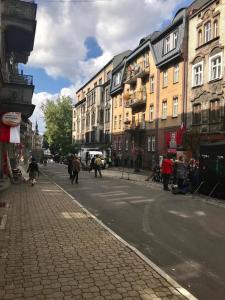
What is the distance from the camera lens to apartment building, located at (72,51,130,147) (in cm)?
6401

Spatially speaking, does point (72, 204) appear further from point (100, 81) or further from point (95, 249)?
point (100, 81)

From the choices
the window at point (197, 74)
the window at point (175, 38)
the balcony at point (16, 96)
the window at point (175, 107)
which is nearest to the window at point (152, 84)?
the window at point (175, 107)

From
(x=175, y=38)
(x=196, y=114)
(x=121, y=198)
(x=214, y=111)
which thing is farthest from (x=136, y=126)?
(x=121, y=198)

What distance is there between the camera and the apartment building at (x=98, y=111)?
210 ft

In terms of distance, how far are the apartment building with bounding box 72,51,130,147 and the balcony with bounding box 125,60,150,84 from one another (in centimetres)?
1167

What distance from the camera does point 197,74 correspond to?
33656 mm

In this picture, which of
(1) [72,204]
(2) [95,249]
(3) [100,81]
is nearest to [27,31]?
(1) [72,204]

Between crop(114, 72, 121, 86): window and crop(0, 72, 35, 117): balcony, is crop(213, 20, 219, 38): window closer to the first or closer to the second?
crop(0, 72, 35, 117): balcony

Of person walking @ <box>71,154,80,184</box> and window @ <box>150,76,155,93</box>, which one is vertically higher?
window @ <box>150,76,155,93</box>

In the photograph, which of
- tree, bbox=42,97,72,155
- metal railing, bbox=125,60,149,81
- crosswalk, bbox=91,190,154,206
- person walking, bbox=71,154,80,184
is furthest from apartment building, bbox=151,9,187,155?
tree, bbox=42,97,72,155

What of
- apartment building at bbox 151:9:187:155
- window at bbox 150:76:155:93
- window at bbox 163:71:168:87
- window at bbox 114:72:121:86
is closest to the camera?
apartment building at bbox 151:9:187:155

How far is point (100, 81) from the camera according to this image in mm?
72812

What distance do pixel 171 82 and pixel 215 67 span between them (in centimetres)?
802

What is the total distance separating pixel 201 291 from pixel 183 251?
2395mm
